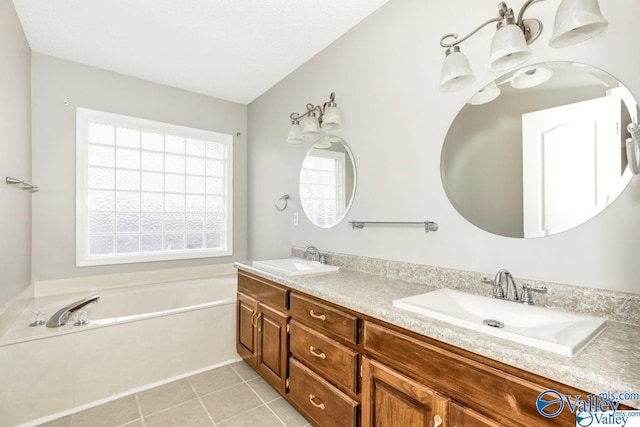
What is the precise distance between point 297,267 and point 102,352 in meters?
1.43

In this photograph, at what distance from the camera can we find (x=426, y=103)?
1.69m

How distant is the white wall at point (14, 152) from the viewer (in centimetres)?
184

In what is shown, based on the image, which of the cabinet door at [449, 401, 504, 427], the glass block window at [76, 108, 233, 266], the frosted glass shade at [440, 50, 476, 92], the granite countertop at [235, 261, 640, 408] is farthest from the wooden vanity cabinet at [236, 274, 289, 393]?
the frosted glass shade at [440, 50, 476, 92]

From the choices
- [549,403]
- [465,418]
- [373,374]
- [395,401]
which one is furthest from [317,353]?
[549,403]

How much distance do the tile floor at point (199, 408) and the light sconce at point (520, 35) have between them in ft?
Answer: 6.87

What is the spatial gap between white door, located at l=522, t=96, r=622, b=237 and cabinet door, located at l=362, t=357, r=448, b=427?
2.65ft

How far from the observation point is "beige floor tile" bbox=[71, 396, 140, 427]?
1788mm

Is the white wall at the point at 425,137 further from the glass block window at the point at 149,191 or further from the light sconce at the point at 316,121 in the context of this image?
the glass block window at the point at 149,191

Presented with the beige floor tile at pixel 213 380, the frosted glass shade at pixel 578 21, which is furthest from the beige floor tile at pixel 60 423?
the frosted glass shade at pixel 578 21

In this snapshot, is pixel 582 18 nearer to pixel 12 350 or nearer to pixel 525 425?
pixel 525 425

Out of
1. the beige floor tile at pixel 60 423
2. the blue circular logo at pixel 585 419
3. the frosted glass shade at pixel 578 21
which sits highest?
the frosted glass shade at pixel 578 21

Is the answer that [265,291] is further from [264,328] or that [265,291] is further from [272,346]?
[272,346]

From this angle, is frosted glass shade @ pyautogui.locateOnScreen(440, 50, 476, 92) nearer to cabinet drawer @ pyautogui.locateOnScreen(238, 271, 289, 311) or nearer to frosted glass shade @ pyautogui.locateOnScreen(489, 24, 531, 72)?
frosted glass shade @ pyautogui.locateOnScreen(489, 24, 531, 72)

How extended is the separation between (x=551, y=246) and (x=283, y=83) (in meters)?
2.65
